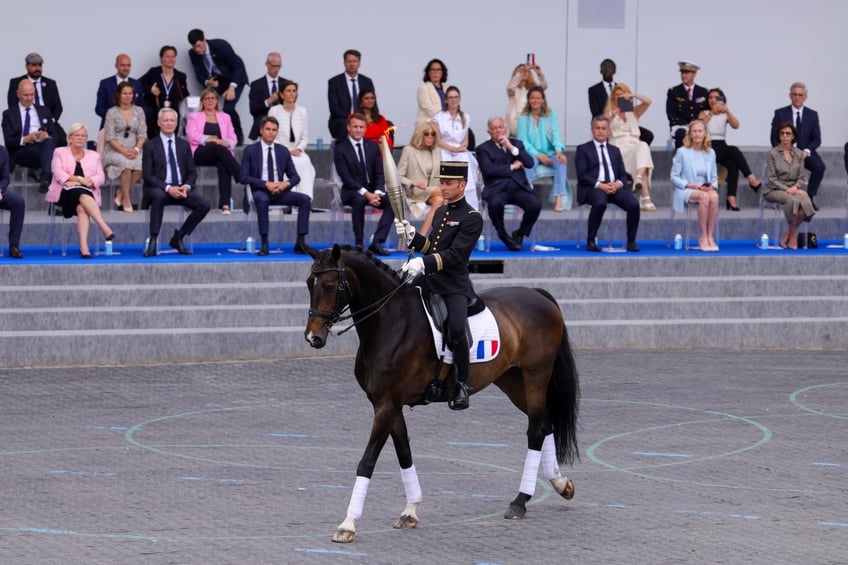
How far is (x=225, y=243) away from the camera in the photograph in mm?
18750

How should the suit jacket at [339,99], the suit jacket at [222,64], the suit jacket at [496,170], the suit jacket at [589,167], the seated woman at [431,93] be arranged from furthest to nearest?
the suit jacket at [222,64] < the suit jacket at [339,99] < the seated woman at [431,93] < the suit jacket at [589,167] < the suit jacket at [496,170]

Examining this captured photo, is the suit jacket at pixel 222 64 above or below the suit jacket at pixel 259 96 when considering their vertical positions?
above

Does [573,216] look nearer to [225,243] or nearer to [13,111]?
[225,243]

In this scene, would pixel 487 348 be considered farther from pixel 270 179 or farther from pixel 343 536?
pixel 270 179

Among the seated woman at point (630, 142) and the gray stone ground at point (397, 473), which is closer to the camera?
the gray stone ground at point (397, 473)

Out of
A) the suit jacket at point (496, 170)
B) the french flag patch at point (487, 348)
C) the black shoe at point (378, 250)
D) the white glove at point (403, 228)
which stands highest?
the suit jacket at point (496, 170)

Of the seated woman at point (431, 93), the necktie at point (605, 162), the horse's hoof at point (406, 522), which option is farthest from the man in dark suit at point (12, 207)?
the horse's hoof at point (406, 522)

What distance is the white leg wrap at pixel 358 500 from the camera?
8594mm

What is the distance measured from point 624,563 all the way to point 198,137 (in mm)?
12242

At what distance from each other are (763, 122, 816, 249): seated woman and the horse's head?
11.3m

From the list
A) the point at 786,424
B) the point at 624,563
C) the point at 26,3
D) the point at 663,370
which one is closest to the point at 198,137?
the point at 26,3

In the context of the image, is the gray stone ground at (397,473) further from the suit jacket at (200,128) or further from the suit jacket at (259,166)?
the suit jacket at (200,128)

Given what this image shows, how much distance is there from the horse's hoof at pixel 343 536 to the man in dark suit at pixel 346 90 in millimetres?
12307

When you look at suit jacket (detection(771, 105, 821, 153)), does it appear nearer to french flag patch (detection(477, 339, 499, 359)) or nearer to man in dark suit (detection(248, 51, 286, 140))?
man in dark suit (detection(248, 51, 286, 140))
